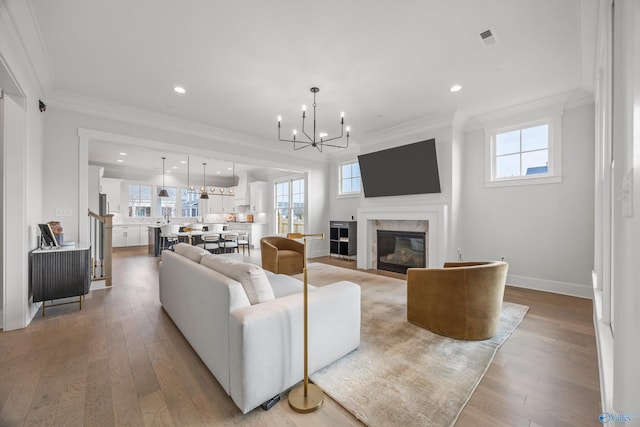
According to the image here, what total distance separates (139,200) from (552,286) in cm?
1111

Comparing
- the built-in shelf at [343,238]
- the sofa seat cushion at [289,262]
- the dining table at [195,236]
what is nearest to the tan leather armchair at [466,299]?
the sofa seat cushion at [289,262]

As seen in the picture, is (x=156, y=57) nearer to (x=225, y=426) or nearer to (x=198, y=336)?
(x=198, y=336)

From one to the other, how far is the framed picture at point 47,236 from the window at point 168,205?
6758mm

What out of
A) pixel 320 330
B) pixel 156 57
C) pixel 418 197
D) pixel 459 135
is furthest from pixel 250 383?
pixel 459 135

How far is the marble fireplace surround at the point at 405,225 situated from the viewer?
4328 mm

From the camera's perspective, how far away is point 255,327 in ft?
4.79

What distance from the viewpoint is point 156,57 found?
8.91 feet

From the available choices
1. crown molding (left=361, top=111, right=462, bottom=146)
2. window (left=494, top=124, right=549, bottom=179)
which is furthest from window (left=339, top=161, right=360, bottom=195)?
window (left=494, top=124, right=549, bottom=179)

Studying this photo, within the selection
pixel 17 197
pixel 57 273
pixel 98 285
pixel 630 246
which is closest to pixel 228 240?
pixel 98 285

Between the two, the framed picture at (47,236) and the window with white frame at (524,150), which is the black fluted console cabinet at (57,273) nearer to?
the framed picture at (47,236)

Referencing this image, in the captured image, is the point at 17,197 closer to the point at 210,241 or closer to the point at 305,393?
the point at 305,393

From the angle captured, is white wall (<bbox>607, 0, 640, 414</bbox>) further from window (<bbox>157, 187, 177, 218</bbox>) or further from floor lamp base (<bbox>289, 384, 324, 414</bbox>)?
window (<bbox>157, 187, 177, 218</bbox>)

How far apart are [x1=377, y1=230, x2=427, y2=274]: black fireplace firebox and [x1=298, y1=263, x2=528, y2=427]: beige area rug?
77.4 inches

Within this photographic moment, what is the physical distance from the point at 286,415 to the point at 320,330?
0.52 meters
